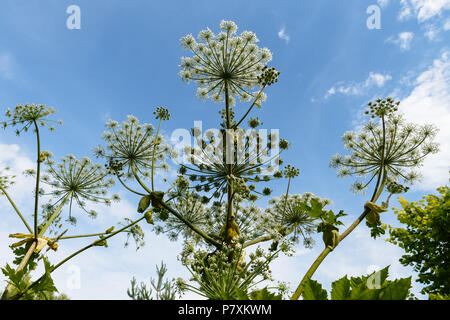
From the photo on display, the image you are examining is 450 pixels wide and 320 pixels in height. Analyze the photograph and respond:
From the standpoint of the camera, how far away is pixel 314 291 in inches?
62.5

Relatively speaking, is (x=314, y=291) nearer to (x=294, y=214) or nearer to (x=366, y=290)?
(x=366, y=290)

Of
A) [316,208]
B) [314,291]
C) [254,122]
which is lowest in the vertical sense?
[314,291]

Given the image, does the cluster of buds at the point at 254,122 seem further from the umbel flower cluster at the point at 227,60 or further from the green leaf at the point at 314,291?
the green leaf at the point at 314,291

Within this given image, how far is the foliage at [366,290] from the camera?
1473 mm

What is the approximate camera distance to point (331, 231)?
3.38 meters

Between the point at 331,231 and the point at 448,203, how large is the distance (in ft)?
28.1

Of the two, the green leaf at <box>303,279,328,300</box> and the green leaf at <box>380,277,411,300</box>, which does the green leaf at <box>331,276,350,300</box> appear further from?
the green leaf at <box>380,277,411,300</box>

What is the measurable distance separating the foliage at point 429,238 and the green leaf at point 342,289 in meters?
10.2

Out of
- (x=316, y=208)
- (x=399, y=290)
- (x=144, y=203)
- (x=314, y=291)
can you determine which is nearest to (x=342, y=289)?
(x=314, y=291)

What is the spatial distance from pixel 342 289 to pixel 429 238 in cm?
1151

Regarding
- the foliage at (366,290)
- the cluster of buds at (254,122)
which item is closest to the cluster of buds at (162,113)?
the cluster of buds at (254,122)
